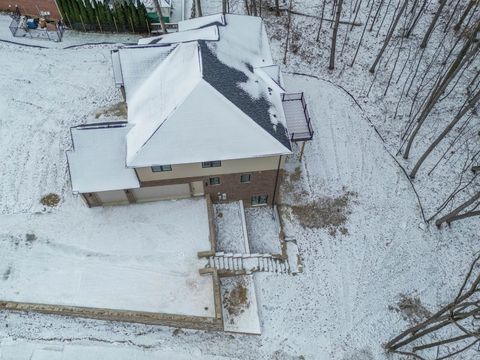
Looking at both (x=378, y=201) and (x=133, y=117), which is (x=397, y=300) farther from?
(x=133, y=117)

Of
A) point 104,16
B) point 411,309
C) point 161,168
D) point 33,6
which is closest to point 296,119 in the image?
point 161,168

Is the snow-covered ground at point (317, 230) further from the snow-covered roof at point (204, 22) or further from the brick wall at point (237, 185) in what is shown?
the snow-covered roof at point (204, 22)

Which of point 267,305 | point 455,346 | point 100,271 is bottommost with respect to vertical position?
point 455,346

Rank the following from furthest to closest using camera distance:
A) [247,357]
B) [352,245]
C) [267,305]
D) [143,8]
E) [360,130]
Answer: [143,8], [360,130], [352,245], [267,305], [247,357]

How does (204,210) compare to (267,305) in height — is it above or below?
above

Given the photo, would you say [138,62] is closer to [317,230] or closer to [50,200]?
[50,200]

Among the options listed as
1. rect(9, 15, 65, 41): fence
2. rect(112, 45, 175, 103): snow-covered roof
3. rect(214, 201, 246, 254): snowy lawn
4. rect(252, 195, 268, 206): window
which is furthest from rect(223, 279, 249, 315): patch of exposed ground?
rect(9, 15, 65, 41): fence

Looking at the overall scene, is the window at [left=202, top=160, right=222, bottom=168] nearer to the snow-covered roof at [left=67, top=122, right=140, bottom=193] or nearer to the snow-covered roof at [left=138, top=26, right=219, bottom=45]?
the snow-covered roof at [left=67, top=122, right=140, bottom=193]

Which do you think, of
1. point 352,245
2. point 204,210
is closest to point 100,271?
point 204,210
